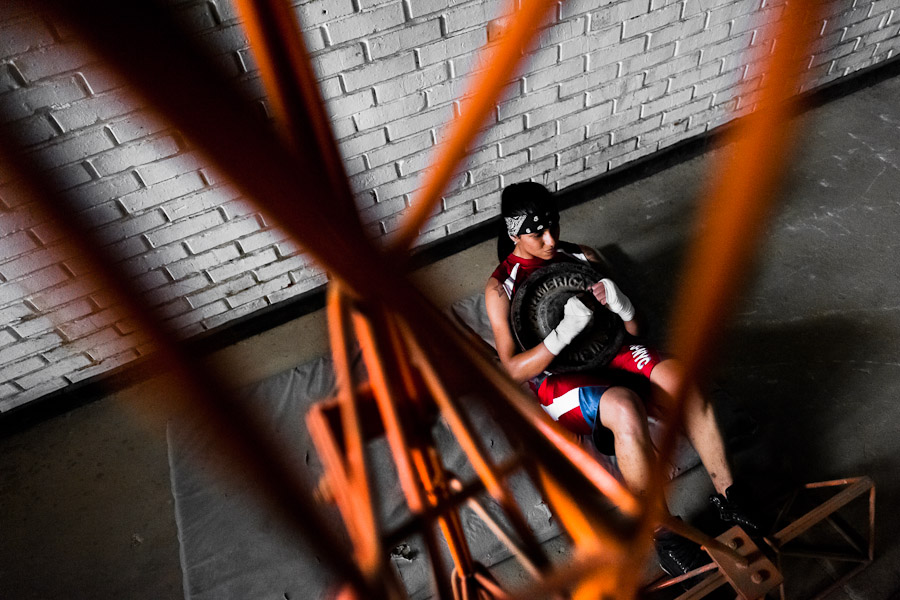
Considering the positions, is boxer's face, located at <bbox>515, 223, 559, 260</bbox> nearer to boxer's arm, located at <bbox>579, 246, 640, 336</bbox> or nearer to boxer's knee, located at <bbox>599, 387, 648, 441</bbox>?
boxer's arm, located at <bbox>579, 246, 640, 336</bbox>

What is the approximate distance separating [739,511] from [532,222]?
1.11 metres

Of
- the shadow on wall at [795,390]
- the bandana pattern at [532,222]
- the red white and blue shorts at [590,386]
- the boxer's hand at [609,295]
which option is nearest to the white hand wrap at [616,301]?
the boxer's hand at [609,295]

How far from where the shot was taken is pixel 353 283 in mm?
535

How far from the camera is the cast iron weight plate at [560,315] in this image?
188 centimetres

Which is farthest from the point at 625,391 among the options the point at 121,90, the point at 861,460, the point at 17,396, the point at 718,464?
the point at 17,396

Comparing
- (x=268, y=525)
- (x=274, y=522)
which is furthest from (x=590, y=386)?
(x=268, y=525)

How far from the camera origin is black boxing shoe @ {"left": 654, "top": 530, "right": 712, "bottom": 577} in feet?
5.54

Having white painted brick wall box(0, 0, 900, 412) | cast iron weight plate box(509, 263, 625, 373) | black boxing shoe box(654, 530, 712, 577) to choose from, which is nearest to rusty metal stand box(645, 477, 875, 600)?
black boxing shoe box(654, 530, 712, 577)

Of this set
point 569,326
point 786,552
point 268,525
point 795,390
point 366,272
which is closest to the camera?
point 366,272

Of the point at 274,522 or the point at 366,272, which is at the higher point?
the point at 366,272

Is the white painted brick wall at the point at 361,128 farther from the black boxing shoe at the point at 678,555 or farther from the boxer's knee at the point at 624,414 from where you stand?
the black boxing shoe at the point at 678,555

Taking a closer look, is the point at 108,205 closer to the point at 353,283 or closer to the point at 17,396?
the point at 17,396

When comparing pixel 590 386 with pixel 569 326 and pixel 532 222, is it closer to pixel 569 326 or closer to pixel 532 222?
pixel 569 326

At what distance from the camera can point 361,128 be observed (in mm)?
2336
